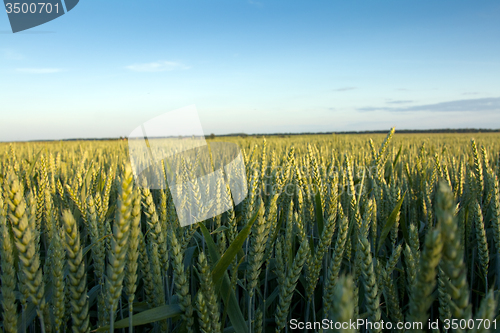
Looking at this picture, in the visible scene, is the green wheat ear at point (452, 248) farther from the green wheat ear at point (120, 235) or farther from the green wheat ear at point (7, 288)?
the green wheat ear at point (7, 288)

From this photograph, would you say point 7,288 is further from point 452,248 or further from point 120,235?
point 452,248

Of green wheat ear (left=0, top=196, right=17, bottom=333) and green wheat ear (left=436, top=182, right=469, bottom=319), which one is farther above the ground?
green wheat ear (left=436, top=182, right=469, bottom=319)

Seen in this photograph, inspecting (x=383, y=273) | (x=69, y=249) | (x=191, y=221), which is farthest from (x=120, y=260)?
(x=383, y=273)

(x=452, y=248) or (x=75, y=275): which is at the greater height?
(x=452, y=248)

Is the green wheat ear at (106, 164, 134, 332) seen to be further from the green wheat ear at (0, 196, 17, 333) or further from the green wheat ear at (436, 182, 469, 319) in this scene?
the green wheat ear at (436, 182, 469, 319)

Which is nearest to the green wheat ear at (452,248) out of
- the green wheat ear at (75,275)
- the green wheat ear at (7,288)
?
the green wheat ear at (75,275)

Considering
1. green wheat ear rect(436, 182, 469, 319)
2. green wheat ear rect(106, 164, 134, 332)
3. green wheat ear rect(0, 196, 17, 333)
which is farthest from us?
green wheat ear rect(0, 196, 17, 333)

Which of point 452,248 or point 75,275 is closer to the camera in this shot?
point 452,248

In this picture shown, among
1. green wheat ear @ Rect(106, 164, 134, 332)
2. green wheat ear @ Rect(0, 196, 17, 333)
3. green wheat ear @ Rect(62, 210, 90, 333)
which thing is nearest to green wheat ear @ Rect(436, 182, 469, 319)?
green wheat ear @ Rect(106, 164, 134, 332)

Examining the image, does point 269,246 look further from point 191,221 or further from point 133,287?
point 133,287

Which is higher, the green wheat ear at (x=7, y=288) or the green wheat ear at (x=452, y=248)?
the green wheat ear at (x=452, y=248)

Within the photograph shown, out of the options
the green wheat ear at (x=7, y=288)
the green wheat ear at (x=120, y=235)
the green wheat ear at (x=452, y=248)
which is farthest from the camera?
the green wheat ear at (x=7, y=288)

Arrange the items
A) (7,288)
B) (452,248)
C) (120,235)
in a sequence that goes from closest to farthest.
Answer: (452,248) → (120,235) → (7,288)

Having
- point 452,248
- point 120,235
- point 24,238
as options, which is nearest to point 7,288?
point 24,238
